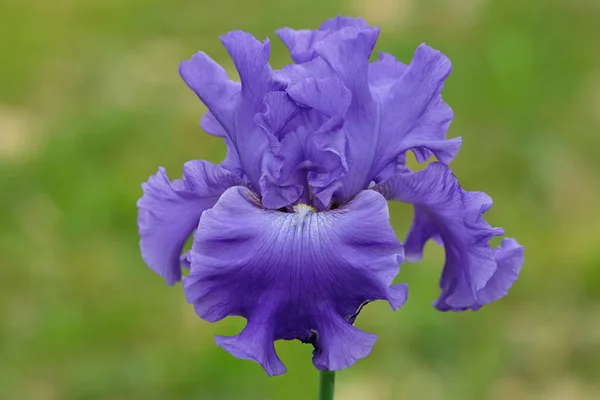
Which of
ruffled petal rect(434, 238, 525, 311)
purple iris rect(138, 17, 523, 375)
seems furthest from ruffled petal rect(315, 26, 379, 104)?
ruffled petal rect(434, 238, 525, 311)

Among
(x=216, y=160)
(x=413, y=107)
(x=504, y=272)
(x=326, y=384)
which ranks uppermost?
(x=216, y=160)

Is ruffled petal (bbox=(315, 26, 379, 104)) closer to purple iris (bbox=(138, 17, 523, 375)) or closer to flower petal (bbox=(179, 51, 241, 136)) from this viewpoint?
purple iris (bbox=(138, 17, 523, 375))

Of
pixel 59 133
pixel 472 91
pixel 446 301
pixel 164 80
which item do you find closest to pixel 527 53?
pixel 472 91

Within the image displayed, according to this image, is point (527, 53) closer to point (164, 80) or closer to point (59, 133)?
point (164, 80)

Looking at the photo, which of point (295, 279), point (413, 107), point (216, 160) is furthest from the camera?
point (216, 160)

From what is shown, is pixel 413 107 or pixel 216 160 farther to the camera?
pixel 216 160

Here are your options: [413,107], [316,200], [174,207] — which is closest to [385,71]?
[413,107]

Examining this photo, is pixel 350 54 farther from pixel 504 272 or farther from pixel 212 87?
pixel 504 272
